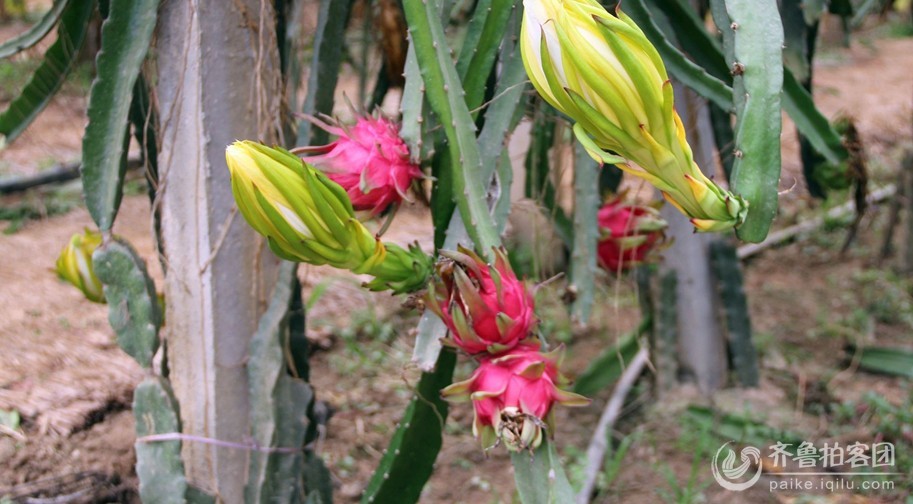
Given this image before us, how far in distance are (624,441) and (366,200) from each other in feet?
3.18

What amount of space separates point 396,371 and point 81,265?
0.88m

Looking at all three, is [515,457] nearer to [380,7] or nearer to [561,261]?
[380,7]

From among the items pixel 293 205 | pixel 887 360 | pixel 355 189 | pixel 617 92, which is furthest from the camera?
pixel 887 360

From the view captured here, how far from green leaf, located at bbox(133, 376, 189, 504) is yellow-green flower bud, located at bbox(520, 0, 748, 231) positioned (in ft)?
1.95

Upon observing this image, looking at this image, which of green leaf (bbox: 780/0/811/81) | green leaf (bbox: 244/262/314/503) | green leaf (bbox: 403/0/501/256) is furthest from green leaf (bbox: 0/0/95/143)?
green leaf (bbox: 780/0/811/81)

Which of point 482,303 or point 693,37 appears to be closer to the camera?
point 482,303

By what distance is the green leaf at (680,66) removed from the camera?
35.9 inches

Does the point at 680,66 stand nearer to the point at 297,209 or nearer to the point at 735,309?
the point at 297,209

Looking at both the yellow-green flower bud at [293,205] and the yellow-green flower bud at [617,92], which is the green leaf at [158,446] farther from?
the yellow-green flower bud at [617,92]

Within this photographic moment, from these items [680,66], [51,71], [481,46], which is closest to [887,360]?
[680,66]

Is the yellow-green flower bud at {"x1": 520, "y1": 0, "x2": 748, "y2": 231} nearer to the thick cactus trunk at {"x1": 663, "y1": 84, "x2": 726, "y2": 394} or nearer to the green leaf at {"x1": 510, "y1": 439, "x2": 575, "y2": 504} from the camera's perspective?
the green leaf at {"x1": 510, "y1": 439, "x2": 575, "y2": 504}

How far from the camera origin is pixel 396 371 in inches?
75.5

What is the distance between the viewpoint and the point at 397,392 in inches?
72.6

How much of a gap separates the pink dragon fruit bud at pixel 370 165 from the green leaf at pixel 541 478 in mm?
271
